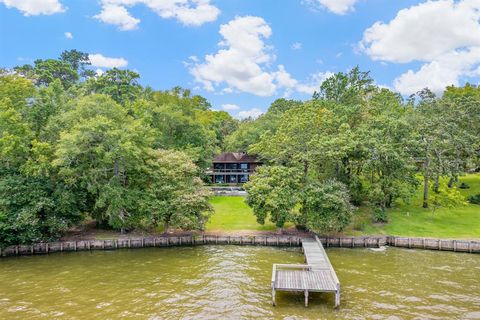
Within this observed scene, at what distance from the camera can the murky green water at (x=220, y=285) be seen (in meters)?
18.0

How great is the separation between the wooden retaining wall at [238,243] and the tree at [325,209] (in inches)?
57.3

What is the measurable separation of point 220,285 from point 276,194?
11494 mm

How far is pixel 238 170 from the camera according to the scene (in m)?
64.8

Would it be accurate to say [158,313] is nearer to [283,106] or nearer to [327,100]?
[327,100]

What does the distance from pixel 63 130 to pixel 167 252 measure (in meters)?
15.4

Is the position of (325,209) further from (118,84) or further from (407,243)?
(118,84)

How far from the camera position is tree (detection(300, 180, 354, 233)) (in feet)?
98.8

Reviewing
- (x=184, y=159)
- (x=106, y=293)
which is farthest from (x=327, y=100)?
(x=106, y=293)

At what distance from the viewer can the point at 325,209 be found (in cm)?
3047

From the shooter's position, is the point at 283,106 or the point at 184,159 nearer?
the point at 184,159

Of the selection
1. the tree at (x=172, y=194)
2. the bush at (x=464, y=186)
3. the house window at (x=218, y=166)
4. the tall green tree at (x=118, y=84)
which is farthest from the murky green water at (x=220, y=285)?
the tall green tree at (x=118, y=84)

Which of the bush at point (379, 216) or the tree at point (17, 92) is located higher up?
the tree at point (17, 92)

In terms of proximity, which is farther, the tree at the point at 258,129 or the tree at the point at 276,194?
the tree at the point at 258,129

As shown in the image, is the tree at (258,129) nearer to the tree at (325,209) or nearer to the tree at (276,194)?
the tree at (276,194)
